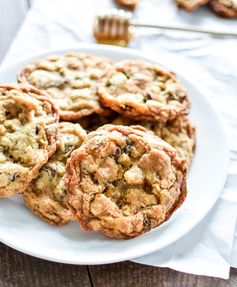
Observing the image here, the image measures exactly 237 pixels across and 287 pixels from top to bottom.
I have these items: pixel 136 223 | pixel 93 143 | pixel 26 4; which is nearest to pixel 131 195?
pixel 136 223

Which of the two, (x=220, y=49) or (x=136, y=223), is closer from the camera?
(x=136, y=223)

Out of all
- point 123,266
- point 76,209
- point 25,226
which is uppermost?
point 76,209

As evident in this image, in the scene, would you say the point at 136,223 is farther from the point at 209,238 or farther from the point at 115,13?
the point at 115,13

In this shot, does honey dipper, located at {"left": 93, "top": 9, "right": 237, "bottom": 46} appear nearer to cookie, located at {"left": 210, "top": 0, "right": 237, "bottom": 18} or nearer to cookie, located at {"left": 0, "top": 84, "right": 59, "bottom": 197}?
cookie, located at {"left": 210, "top": 0, "right": 237, "bottom": 18}

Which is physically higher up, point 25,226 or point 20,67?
point 20,67

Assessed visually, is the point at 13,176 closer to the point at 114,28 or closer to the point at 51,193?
the point at 51,193

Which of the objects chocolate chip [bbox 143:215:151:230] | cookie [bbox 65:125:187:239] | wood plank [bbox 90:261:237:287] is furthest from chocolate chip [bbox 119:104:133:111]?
wood plank [bbox 90:261:237:287]

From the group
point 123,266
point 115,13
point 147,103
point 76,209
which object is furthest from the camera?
point 115,13

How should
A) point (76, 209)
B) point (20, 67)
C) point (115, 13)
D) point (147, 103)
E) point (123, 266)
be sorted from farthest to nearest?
point (115, 13)
point (20, 67)
point (147, 103)
point (123, 266)
point (76, 209)
